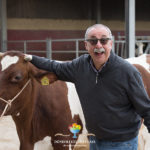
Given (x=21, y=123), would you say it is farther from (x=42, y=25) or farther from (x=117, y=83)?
(x=42, y=25)

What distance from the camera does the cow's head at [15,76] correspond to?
2959mm

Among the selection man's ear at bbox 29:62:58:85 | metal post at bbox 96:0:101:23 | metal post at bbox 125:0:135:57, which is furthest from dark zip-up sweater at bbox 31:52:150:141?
metal post at bbox 96:0:101:23

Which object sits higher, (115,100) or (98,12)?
(98,12)

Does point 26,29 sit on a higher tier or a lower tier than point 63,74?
higher

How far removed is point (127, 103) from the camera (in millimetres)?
2311

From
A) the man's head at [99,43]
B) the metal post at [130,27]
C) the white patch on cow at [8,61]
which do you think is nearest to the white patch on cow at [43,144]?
the white patch on cow at [8,61]

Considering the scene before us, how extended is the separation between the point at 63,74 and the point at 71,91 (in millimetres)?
919

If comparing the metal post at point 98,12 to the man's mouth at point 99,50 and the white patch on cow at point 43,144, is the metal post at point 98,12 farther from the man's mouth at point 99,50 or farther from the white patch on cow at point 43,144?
the man's mouth at point 99,50

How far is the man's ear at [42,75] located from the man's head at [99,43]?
28.7 inches

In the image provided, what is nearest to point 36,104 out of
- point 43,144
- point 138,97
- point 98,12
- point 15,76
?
point 43,144

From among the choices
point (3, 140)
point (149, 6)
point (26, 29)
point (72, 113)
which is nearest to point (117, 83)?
point (72, 113)

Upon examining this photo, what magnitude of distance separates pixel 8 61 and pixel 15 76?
0.16 m

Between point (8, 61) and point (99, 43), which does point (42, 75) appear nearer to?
point (8, 61)

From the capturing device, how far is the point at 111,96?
2279 millimetres
